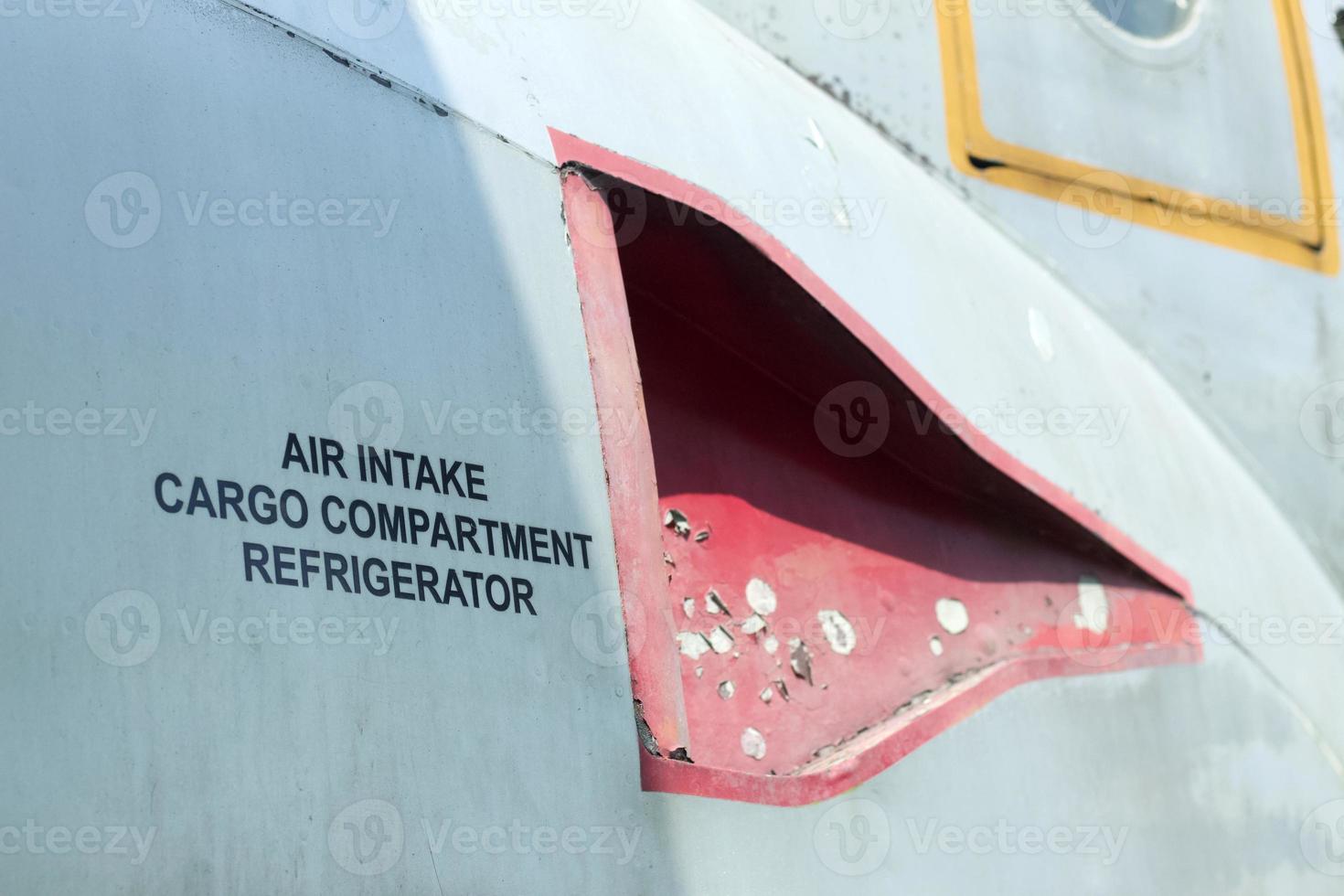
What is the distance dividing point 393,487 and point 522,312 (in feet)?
1.09

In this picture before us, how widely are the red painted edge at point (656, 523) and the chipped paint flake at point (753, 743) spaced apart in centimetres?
12

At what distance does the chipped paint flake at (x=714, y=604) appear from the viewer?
228cm

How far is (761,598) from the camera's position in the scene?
2371mm

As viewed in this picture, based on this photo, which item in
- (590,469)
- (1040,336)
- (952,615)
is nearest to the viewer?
(590,469)

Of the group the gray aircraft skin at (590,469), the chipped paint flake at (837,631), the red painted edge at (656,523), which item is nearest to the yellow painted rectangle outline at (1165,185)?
the gray aircraft skin at (590,469)

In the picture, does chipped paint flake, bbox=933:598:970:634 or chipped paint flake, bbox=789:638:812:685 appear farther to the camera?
chipped paint flake, bbox=933:598:970:634

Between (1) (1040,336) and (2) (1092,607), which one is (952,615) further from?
(1) (1040,336)

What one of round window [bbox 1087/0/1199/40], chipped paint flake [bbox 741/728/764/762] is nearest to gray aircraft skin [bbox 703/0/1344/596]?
round window [bbox 1087/0/1199/40]

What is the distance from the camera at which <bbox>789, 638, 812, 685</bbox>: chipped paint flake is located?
235 centimetres

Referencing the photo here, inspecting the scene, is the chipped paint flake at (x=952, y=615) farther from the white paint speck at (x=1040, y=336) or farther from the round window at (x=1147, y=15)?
the round window at (x=1147, y=15)

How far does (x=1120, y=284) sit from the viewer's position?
3.31m

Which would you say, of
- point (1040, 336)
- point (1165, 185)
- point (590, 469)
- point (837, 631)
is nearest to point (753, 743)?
point (837, 631)

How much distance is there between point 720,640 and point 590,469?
0.49 metres

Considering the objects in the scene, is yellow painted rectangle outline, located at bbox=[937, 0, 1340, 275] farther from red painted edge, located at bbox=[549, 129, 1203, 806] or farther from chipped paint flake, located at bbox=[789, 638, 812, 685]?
chipped paint flake, located at bbox=[789, 638, 812, 685]
